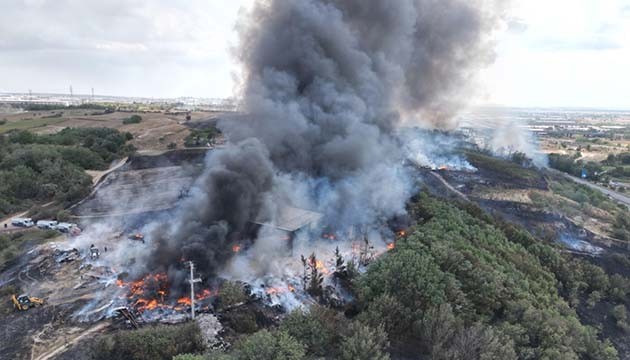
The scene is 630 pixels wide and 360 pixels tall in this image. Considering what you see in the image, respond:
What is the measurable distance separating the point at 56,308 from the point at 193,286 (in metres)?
8.04

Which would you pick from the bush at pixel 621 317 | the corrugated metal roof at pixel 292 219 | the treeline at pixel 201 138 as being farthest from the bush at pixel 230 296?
the treeline at pixel 201 138

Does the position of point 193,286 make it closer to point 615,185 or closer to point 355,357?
point 355,357

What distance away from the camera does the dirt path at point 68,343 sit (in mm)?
18250

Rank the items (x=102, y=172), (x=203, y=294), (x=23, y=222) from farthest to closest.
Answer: (x=102, y=172) → (x=23, y=222) → (x=203, y=294)

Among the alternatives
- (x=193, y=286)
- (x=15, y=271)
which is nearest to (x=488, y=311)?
(x=193, y=286)

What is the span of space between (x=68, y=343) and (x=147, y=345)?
457 cm

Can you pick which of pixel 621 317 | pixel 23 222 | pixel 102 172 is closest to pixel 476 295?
pixel 621 317

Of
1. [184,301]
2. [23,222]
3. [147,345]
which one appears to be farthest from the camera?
[23,222]

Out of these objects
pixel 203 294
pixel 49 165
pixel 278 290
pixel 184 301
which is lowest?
pixel 278 290

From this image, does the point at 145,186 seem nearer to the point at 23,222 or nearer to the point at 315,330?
→ the point at 23,222

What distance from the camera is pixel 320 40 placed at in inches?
1501

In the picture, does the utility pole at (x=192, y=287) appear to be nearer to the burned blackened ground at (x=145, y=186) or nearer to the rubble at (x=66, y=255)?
the rubble at (x=66, y=255)

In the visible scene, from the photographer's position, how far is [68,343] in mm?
19094

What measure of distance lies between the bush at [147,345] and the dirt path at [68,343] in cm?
172
